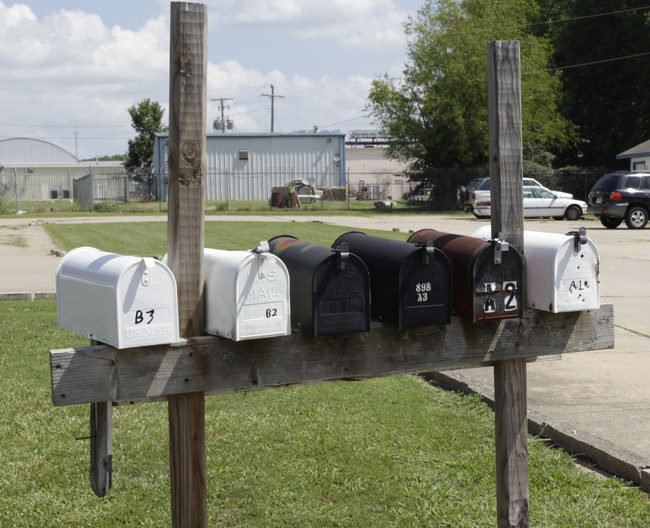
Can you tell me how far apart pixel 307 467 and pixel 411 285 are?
2.10 m

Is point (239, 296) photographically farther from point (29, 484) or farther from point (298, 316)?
point (29, 484)

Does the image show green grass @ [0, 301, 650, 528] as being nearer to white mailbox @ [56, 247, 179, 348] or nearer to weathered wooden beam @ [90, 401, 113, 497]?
weathered wooden beam @ [90, 401, 113, 497]

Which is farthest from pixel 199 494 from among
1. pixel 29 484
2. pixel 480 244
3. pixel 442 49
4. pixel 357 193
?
pixel 357 193

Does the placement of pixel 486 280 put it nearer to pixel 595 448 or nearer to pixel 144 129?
pixel 595 448

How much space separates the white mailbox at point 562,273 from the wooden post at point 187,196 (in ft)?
4.13

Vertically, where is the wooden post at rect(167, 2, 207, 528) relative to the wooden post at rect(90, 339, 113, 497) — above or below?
above

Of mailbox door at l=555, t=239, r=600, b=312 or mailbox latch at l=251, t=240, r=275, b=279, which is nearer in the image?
mailbox latch at l=251, t=240, r=275, b=279

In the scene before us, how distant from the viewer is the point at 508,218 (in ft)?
10.6

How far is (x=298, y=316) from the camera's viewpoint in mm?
2840

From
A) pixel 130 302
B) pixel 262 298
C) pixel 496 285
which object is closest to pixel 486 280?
pixel 496 285

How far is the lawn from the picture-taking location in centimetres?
405

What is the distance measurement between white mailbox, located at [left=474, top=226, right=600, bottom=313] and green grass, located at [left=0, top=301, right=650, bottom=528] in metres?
1.36

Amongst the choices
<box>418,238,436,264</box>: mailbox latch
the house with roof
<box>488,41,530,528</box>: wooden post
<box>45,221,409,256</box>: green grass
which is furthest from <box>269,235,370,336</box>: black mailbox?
the house with roof

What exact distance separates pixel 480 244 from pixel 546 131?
43346mm
